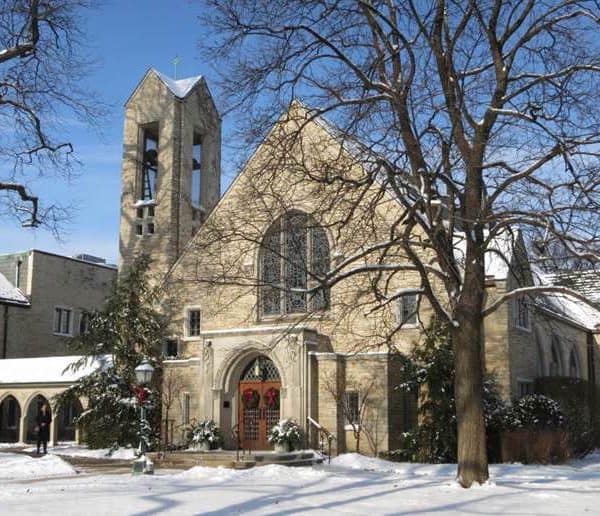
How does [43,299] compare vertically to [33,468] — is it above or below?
above

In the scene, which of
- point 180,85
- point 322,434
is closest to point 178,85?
point 180,85

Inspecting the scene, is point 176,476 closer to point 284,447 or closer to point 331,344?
point 284,447

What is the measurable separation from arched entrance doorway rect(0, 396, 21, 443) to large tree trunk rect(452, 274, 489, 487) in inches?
1085

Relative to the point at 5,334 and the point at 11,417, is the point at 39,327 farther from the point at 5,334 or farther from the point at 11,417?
the point at 11,417

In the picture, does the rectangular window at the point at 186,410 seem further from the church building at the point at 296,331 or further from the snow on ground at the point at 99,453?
the snow on ground at the point at 99,453

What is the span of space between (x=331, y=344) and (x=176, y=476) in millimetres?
9966

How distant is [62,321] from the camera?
149ft

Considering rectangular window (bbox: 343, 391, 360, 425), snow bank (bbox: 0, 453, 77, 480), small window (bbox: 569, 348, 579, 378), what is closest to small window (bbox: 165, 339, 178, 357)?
rectangular window (bbox: 343, 391, 360, 425)

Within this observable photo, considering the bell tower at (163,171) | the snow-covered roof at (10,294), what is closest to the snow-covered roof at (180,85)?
the bell tower at (163,171)

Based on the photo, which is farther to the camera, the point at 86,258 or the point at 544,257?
the point at 86,258

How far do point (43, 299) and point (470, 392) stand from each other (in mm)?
31650

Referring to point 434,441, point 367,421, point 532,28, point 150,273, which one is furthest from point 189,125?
point 532,28

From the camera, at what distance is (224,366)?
29016mm

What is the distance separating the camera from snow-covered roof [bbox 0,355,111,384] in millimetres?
33284
